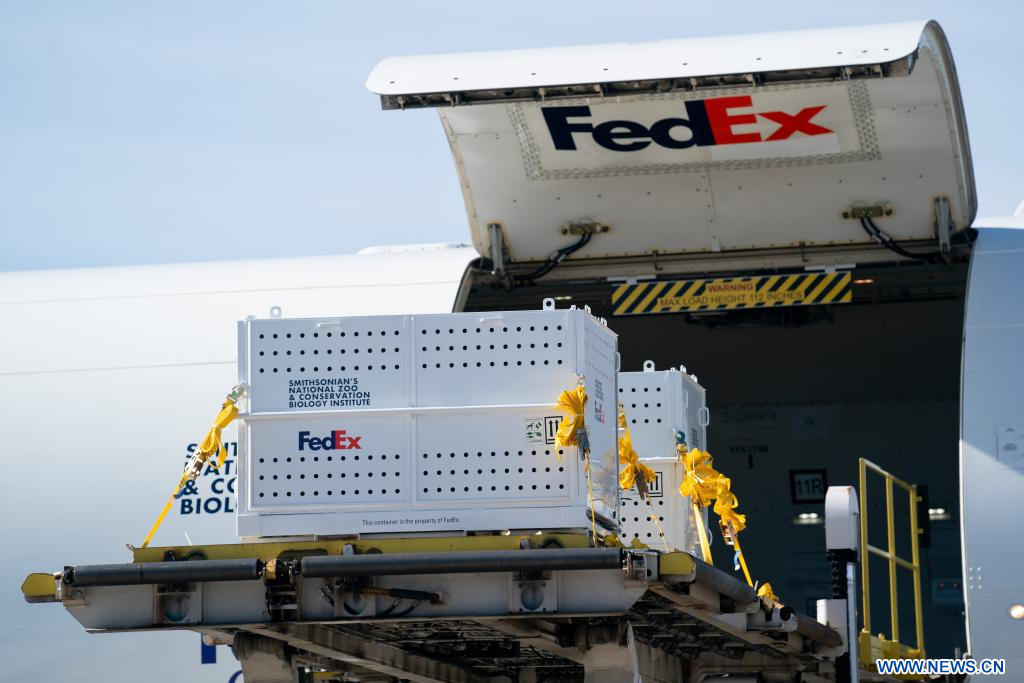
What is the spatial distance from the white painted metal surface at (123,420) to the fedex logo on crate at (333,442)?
3.46 meters

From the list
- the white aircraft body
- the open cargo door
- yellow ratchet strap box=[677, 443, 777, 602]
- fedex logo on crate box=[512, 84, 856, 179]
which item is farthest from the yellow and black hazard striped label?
yellow ratchet strap box=[677, 443, 777, 602]

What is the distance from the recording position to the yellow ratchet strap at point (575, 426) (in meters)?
7.86

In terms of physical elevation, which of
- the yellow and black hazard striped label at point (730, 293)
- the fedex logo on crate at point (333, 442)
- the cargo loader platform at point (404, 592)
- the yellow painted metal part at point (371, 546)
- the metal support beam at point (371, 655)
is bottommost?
the metal support beam at point (371, 655)

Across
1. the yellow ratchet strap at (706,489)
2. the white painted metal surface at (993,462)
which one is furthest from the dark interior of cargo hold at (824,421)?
the yellow ratchet strap at (706,489)


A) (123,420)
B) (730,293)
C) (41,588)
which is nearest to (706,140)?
(730,293)

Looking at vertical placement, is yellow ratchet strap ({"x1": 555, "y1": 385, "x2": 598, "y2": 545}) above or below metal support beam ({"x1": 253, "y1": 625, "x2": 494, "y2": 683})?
above

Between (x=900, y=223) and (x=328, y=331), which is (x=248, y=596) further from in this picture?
(x=900, y=223)

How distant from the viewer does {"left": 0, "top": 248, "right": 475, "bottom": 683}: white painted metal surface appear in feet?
38.3

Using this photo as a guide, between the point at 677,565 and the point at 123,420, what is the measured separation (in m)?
6.03

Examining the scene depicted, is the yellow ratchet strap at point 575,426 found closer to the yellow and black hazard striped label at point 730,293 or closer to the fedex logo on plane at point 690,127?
the fedex logo on plane at point 690,127

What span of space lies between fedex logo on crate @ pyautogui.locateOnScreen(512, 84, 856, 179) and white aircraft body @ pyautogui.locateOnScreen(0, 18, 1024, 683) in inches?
0.8

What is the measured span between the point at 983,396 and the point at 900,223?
1802 millimetres

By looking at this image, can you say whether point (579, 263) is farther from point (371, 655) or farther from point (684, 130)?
point (371, 655)

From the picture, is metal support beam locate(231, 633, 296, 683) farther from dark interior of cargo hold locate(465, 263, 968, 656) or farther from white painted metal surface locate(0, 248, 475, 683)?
dark interior of cargo hold locate(465, 263, 968, 656)
